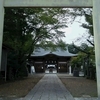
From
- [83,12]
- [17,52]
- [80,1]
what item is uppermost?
[83,12]

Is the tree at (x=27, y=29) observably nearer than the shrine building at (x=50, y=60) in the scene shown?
Yes

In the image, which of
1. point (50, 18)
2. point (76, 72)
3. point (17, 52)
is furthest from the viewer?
point (76, 72)

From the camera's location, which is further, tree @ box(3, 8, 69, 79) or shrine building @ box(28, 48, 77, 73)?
shrine building @ box(28, 48, 77, 73)

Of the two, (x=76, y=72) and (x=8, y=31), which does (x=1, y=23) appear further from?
(x=76, y=72)

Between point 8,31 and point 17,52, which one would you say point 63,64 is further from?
point 8,31

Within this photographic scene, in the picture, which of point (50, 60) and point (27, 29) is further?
point (50, 60)

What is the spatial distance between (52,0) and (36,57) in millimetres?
33282

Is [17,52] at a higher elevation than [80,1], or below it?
below

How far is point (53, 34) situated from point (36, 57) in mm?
18668

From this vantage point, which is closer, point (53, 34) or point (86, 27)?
point (86, 27)

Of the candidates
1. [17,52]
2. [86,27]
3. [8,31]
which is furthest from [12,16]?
[17,52]

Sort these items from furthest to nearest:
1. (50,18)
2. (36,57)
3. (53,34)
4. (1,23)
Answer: (36,57), (53,34), (50,18), (1,23)

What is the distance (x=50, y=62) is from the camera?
42.9m

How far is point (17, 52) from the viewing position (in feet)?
71.4
